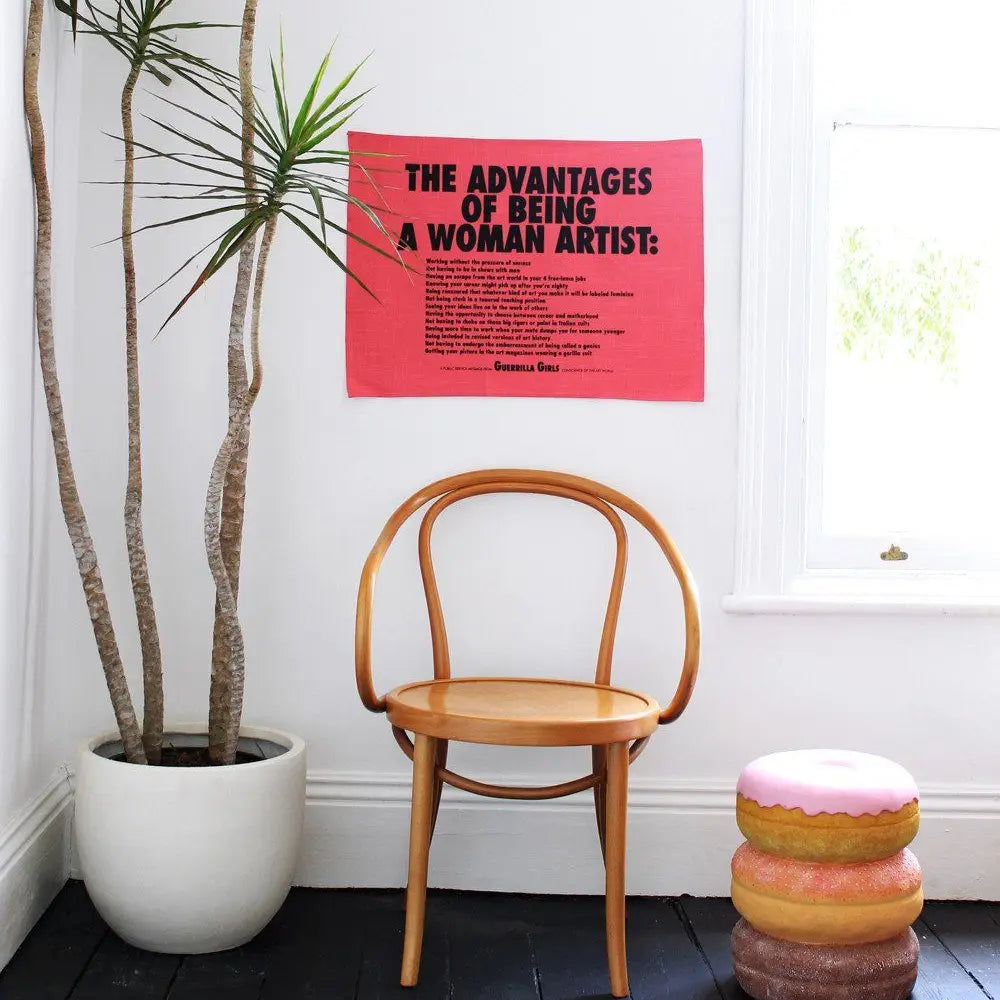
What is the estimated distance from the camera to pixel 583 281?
2.19m

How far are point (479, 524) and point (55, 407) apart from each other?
846 mm

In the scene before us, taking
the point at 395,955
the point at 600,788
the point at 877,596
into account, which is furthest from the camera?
the point at 877,596

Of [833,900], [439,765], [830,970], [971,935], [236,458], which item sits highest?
[236,458]

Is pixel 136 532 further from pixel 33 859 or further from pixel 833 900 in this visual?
pixel 833 900

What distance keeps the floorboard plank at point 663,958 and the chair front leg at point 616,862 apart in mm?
55

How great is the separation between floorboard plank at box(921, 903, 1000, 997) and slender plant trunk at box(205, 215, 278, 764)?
1381 millimetres

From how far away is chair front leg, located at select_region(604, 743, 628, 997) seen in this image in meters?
1.73

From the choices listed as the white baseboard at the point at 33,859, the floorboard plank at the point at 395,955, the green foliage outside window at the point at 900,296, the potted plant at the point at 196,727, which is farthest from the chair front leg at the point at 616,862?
the green foliage outside window at the point at 900,296

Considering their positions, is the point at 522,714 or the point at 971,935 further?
the point at 971,935

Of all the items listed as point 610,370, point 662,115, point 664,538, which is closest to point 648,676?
point 664,538

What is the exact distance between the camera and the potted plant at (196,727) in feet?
5.75

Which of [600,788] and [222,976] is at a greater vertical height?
[600,788]

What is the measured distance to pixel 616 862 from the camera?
173 cm

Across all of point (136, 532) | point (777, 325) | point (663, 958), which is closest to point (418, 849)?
point (663, 958)
